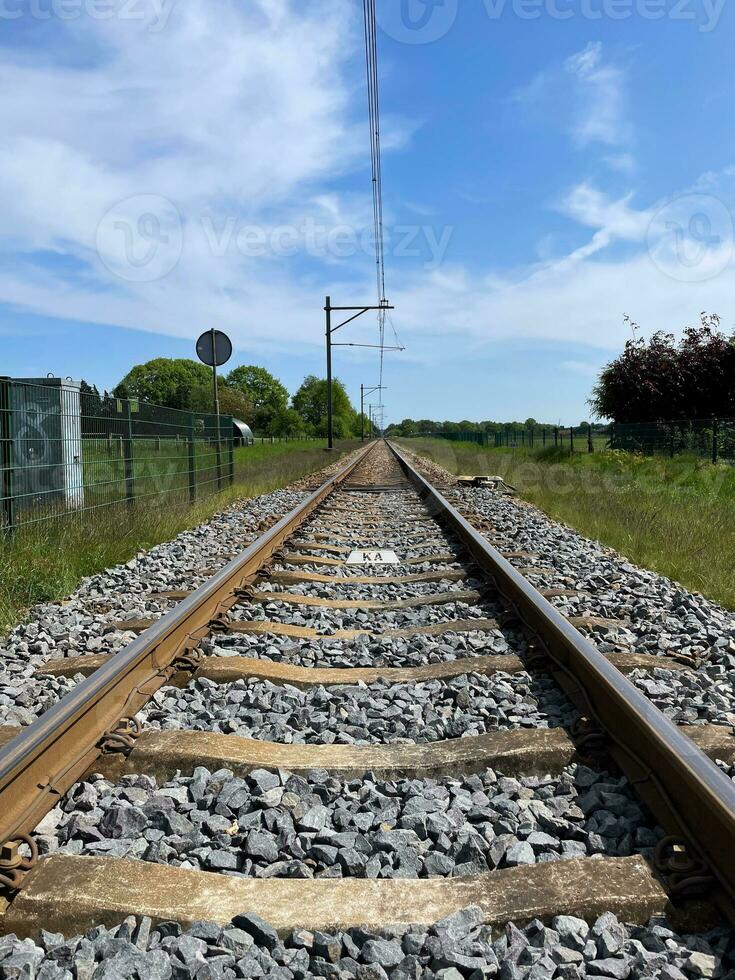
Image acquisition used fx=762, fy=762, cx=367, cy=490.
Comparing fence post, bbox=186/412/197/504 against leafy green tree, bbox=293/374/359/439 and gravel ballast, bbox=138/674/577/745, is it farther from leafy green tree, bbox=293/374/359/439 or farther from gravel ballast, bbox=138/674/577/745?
leafy green tree, bbox=293/374/359/439

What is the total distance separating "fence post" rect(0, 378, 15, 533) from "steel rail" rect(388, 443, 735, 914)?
466 cm

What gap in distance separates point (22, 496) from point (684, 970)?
6107mm

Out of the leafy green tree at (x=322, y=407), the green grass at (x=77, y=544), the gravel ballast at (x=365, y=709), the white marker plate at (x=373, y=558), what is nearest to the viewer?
the gravel ballast at (x=365, y=709)

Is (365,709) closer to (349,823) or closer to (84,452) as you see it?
(349,823)

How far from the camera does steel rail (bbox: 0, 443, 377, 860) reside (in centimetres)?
218

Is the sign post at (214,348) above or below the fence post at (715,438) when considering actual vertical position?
above

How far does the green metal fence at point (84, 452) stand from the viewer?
6.60 meters

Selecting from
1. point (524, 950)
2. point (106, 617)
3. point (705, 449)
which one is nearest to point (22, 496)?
point (106, 617)

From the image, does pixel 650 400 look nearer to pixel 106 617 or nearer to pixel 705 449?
pixel 705 449

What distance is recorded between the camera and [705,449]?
762 inches

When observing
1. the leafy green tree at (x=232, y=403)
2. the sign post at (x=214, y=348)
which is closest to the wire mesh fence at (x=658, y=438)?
the sign post at (x=214, y=348)

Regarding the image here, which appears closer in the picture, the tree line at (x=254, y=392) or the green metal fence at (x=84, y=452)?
the green metal fence at (x=84, y=452)

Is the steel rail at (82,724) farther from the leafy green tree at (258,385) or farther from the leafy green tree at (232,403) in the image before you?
the leafy green tree at (258,385)

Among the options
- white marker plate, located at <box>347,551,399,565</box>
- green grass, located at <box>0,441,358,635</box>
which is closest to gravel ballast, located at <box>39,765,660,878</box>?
green grass, located at <box>0,441,358,635</box>
